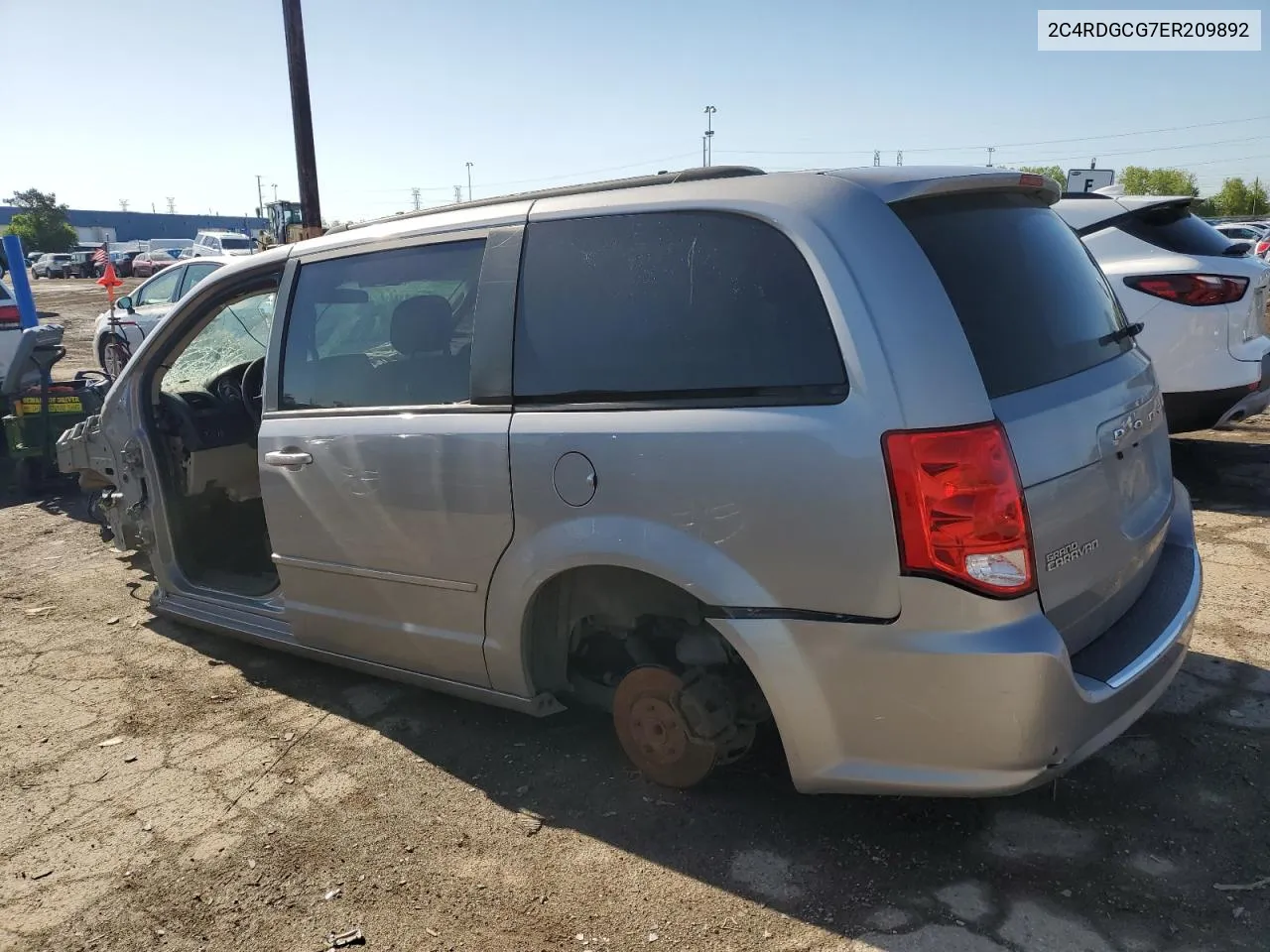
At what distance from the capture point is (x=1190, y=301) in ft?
18.2

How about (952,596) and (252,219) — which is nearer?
(952,596)

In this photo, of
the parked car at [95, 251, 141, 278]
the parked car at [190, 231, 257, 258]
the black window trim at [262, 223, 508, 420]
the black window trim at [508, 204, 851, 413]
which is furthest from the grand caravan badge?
the parked car at [95, 251, 141, 278]

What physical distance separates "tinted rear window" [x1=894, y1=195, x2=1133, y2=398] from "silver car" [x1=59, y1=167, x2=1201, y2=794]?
0.5 inches

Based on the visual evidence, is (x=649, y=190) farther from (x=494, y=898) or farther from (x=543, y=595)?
(x=494, y=898)

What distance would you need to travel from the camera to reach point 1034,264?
8.89 feet

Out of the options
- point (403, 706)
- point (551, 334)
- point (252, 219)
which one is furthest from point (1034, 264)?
point (252, 219)

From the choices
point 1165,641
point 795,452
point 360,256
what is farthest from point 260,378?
point 1165,641

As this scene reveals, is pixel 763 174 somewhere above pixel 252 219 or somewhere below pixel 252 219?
below

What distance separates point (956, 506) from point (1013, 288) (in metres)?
0.75

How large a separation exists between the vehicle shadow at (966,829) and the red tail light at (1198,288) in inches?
113

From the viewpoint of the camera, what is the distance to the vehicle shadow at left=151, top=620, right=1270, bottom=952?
92.4 inches

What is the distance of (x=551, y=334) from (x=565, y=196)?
1.58 ft

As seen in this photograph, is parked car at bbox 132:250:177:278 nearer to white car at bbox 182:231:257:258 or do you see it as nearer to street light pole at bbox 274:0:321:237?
white car at bbox 182:231:257:258

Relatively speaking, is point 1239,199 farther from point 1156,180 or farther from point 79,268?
point 79,268
